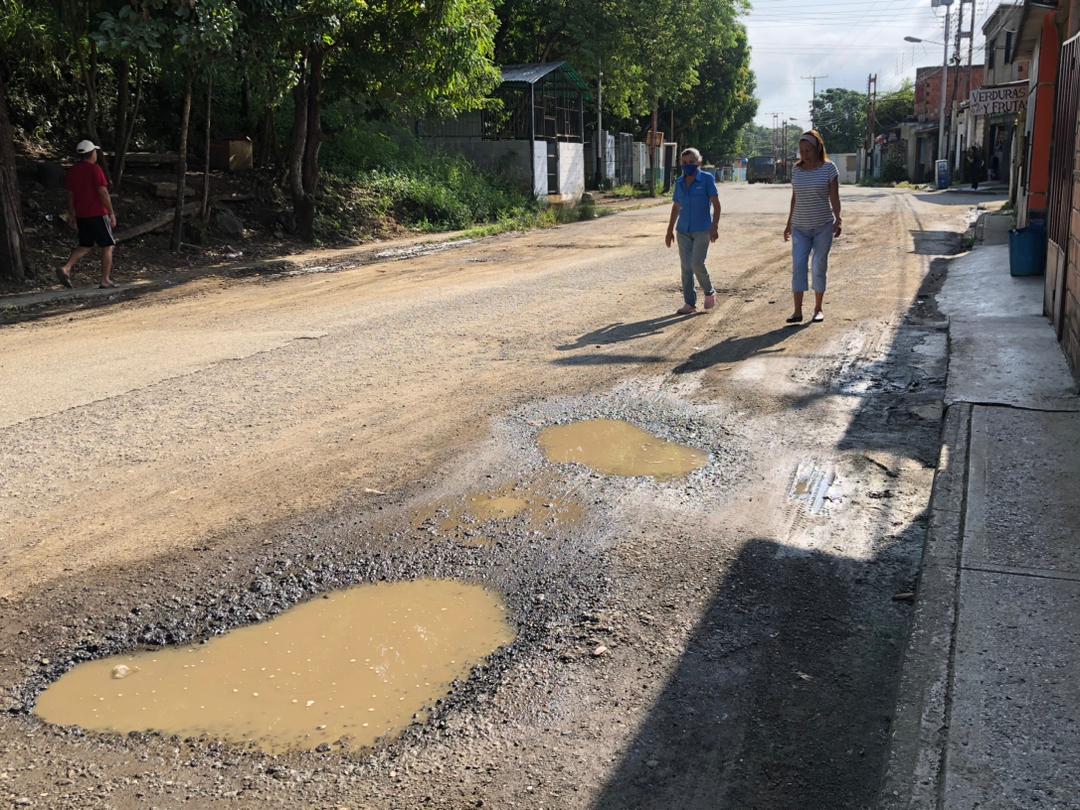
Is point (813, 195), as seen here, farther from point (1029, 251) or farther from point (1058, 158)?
point (1029, 251)

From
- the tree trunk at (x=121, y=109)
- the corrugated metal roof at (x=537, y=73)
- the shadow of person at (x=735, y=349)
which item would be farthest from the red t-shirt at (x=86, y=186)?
the corrugated metal roof at (x=537, y=73)

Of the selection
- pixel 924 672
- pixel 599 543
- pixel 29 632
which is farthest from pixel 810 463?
pixel 29 632

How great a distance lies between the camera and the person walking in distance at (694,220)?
32.6 feet

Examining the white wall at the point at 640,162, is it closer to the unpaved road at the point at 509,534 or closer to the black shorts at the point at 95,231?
the black shorts at the point at 95,231

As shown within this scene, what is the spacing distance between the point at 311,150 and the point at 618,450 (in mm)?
13837

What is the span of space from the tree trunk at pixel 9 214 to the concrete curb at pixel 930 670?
1186 cm

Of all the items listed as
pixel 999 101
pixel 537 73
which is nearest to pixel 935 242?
pixel 999 101

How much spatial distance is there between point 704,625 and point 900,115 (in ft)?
300

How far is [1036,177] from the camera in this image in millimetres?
13164

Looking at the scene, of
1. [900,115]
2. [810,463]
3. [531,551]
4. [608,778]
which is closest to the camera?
[608,778]

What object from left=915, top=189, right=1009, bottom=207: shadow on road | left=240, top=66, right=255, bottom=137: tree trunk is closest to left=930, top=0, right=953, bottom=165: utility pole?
left=915, top=189, right=1009, bottom=207: shadow on road

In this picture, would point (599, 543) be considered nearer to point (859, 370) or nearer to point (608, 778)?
point (608, 778)

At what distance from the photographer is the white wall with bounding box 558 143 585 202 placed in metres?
31.8

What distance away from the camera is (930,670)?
3221 millimetres
